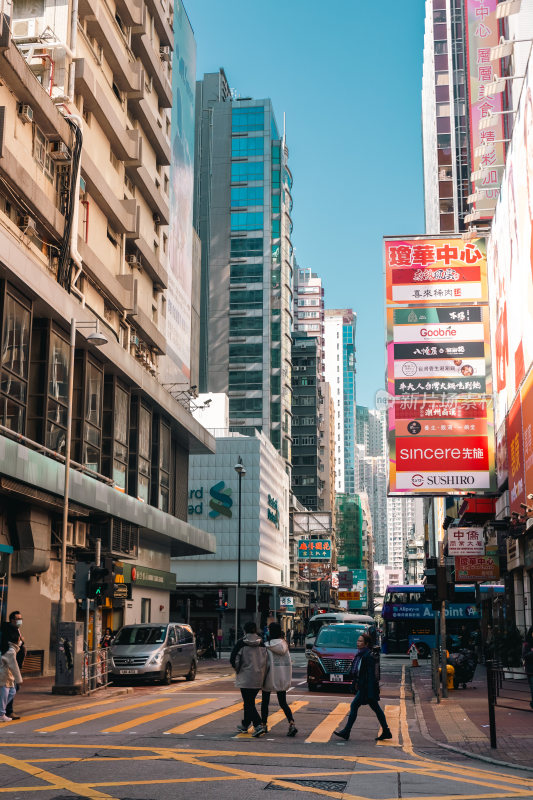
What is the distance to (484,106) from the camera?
46.8 meters

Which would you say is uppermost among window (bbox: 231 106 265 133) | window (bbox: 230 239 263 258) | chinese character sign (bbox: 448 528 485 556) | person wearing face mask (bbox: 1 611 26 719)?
window (bbox: 231 106 265 133)

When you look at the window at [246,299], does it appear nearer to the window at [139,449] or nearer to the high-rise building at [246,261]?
the high-rise building at [246,261]

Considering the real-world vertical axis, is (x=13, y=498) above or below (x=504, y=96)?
below

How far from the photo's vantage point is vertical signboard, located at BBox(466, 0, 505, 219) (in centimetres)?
4131

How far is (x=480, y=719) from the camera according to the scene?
16953 millimetres

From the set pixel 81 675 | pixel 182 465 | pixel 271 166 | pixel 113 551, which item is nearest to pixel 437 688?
pixel 81 675

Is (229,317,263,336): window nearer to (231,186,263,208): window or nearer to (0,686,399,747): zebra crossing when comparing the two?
(231,186,263,208): window

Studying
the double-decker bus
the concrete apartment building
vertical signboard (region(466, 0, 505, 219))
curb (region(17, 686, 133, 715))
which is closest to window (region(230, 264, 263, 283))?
vertical signboard (region(466, 0, 505, 219))

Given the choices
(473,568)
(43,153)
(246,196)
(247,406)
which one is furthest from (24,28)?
(246,196)

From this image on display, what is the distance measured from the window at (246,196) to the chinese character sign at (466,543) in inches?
3843

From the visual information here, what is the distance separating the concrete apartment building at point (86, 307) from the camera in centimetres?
2780

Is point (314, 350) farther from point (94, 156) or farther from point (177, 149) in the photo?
point (94, 156)

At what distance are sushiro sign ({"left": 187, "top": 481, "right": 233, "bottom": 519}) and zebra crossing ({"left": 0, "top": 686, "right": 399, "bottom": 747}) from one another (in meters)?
60.6

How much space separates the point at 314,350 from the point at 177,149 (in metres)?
92.5
